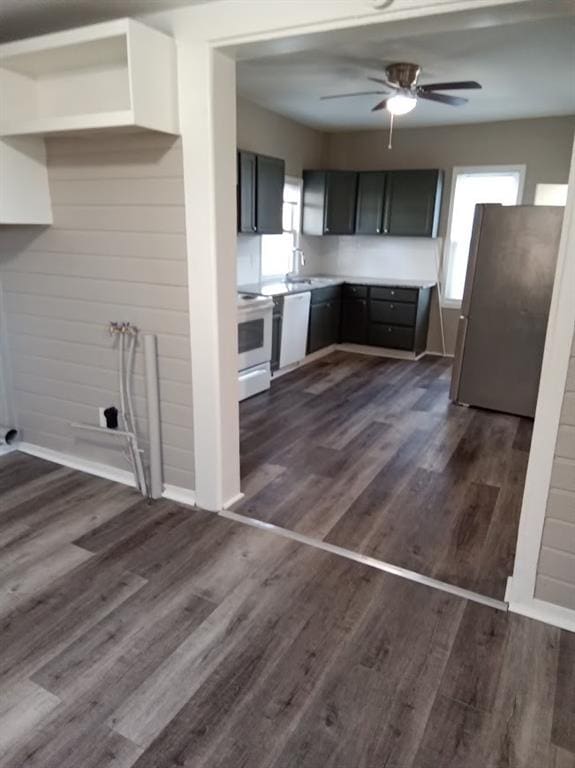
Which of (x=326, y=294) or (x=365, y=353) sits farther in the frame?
(x=365, y=353)

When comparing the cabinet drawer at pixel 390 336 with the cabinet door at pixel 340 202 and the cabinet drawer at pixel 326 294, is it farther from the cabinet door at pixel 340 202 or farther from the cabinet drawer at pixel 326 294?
the cabinet door at pixel 340 202

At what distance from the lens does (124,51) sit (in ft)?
7.84

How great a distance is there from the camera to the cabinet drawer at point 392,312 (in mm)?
6047

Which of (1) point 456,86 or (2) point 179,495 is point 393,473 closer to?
(2) point 179,495

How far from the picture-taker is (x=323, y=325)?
6.16m

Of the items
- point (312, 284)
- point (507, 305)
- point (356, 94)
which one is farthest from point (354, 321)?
point (356, 94)

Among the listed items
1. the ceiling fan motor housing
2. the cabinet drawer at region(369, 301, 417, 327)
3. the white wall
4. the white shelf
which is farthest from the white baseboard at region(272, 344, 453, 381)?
the white shelf

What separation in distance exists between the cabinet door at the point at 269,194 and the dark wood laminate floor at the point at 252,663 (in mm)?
3500

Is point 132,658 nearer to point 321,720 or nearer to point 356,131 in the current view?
point 321,720

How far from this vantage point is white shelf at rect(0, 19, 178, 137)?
86.2 inches

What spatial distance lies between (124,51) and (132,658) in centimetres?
258

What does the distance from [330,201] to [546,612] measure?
5.38 m

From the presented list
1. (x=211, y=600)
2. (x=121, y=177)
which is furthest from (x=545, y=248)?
(x=211, y=600)

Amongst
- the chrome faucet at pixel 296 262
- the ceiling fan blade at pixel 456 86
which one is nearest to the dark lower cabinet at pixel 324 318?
the chrome faucet at pixel 296 262
